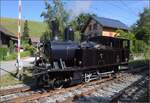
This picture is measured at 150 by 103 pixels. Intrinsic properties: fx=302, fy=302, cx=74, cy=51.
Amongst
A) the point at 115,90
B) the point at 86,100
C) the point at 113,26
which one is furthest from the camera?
the point at 113,26

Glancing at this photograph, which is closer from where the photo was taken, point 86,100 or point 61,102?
point 61,102

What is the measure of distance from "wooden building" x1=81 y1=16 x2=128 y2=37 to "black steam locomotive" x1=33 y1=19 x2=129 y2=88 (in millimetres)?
42683

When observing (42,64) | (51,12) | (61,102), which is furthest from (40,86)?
(51,12)

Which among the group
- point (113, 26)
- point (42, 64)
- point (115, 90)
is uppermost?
point (113, 26)

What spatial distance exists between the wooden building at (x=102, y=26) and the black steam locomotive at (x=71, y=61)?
42.7 m

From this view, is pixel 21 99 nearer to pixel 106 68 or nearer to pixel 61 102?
pixel 61 102

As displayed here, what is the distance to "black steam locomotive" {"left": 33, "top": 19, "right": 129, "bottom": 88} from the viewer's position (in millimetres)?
14266

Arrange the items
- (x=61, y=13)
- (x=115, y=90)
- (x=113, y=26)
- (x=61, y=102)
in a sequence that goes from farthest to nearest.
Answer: (x=61, y=13) → (x=113, y=26) → (x=115, y=90) → (x=61, y=102)

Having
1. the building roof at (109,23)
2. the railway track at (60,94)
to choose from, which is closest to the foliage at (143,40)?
the building roof at (109,23)

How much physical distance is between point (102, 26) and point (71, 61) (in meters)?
46.5

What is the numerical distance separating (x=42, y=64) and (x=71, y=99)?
369 cm

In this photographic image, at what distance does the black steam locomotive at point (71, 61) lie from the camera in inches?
562

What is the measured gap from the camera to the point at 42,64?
47.5ft

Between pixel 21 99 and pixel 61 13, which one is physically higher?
pixel 61 13
